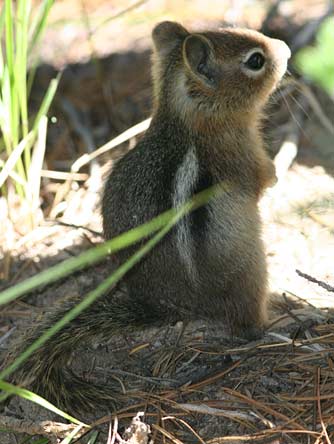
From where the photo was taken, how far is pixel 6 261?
3.84 m

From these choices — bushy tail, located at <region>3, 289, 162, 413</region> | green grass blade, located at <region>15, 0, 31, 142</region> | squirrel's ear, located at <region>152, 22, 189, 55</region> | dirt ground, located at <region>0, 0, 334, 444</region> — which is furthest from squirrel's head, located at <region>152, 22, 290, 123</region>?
bushy tail, located at <region>3, 289, 162, 413</region>

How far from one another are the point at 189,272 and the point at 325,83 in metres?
1.74

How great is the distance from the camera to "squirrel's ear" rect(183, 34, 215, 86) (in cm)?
306

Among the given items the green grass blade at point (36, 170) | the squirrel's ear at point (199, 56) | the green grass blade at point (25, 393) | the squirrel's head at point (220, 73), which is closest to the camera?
the green grass blade at point (25, 393)

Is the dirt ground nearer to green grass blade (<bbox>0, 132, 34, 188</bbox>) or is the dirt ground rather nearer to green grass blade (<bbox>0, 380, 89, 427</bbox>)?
green grass blade (<bbox>0, 132, 34, 188</bbox>)

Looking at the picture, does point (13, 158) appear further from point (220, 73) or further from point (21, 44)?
point (220, 73)

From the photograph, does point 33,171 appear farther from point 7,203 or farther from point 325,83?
point 325,83

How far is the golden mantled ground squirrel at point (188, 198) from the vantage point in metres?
2.86

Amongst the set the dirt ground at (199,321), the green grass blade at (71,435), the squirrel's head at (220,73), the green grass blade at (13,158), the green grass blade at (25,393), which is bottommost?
the dirt ground at (199,321)

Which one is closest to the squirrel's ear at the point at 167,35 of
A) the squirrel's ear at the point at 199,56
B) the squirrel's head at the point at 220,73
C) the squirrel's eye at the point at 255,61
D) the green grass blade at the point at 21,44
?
the squirrel's head at the point at 220,73

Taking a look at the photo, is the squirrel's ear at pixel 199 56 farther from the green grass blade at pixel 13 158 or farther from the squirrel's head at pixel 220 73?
the green grass blade at pixel 13 158

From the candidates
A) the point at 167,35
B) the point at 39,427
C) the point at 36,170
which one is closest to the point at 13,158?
the point at 36,170

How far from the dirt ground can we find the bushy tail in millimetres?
129

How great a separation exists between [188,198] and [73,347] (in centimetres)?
76
